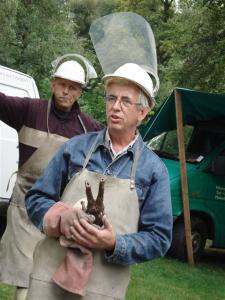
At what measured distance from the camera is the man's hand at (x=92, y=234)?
8.87 feet

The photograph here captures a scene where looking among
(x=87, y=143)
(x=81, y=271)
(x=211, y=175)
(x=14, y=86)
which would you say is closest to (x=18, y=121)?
(x=87, y=143)

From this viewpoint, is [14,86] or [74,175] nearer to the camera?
[74,175]

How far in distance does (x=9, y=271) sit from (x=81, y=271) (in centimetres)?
229

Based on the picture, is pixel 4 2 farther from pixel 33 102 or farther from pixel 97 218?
pixel 97 218

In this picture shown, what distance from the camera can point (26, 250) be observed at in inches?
198

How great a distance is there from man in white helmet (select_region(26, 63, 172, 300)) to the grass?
3.71 metres

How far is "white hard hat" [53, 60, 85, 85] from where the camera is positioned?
189 inches

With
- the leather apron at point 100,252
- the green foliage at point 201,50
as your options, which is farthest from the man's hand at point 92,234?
the green foliage at point 201,50

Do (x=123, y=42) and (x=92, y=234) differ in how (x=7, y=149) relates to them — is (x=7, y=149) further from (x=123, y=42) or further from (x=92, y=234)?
(x=92, y=234)

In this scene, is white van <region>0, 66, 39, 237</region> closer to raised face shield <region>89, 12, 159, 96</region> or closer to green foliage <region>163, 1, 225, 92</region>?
raised face shield <region>89, 12, 159, 96</region>

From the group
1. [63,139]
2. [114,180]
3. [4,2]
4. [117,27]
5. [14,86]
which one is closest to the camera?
[114,180]

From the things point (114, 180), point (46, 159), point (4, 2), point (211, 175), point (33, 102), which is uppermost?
point (4, 2)

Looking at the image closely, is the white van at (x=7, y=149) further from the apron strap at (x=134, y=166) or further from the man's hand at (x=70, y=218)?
the man's hand at (x=70, y=218)

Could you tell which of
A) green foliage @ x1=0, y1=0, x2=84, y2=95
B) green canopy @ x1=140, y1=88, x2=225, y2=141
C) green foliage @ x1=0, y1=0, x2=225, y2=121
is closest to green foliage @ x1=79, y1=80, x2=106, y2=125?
green foliage @ x1=0, y1=0, x2=225, y2=121
